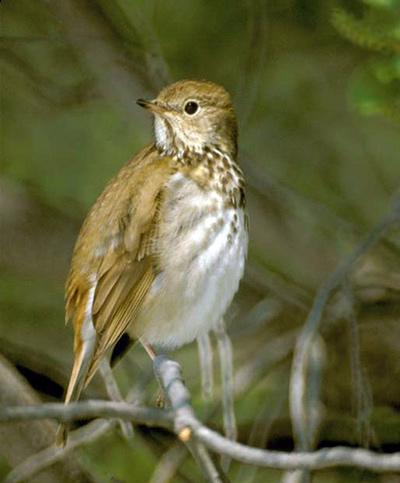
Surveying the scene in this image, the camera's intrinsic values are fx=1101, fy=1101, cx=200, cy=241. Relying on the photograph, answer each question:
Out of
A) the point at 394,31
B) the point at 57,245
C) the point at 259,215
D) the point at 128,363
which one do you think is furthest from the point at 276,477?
the point at 394,31

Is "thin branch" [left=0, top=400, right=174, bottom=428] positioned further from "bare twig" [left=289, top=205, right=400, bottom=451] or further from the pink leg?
the pink leg

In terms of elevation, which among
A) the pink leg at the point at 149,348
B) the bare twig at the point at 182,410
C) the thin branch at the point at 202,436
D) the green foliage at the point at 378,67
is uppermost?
the green foliage at the point at 378,67

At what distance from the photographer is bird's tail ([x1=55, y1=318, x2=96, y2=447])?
326 centimetres

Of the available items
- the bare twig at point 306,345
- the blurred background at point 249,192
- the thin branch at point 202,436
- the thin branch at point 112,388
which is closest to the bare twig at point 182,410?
the thin branch at point 202,436

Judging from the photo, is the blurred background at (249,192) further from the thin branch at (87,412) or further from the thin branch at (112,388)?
the thin branch at (87,412)

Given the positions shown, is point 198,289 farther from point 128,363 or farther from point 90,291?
point 128,363

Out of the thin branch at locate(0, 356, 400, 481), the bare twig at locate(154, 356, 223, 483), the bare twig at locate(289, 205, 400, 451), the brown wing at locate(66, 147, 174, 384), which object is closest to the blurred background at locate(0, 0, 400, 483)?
the bare twig at locate(289, 205, 400, 451)

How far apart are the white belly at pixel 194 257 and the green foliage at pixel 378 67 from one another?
54cm

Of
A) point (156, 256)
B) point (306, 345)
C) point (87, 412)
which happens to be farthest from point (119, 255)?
point (87, 412)

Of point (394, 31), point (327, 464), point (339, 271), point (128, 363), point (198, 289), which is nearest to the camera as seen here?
point (327, 464)

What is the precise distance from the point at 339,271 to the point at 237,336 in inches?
33.8

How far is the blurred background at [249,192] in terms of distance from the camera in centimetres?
429

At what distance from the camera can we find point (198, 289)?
3.48 metres

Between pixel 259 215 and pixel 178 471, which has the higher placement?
pixel 259 215
